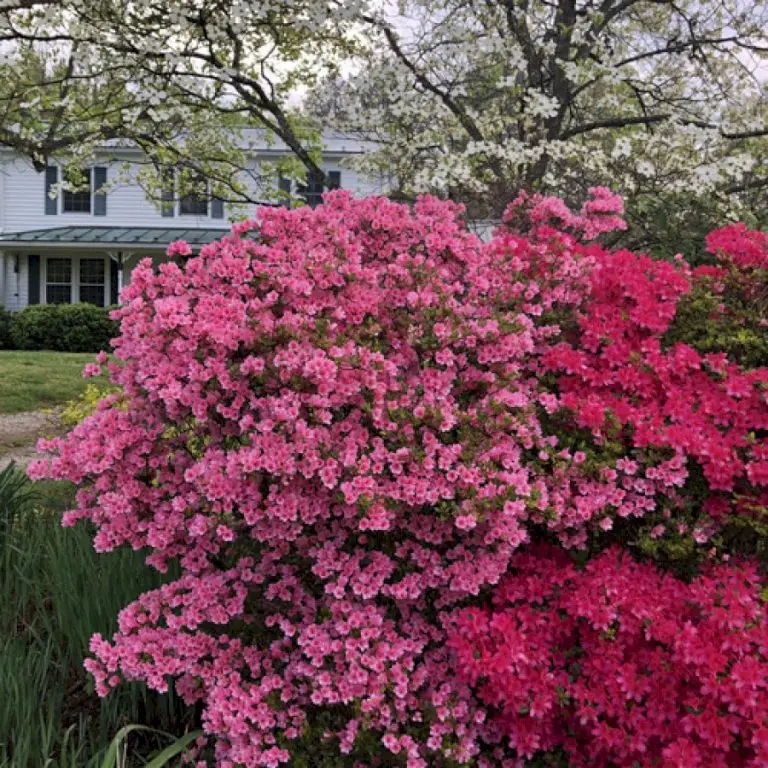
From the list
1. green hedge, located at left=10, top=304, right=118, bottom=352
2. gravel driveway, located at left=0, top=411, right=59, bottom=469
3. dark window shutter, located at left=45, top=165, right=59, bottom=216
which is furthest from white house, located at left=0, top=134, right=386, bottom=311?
gravel driveway, located at left=0, top=411, right=59, bottom=469

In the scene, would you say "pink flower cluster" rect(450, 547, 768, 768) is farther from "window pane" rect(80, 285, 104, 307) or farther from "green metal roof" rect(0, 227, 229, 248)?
"window pane" rect(80, 285, 104, 307)

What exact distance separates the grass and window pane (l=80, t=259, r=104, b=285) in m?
19.9

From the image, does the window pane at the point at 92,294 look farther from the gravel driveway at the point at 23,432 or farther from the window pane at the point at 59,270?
the gravel driveway at the point at 23,432

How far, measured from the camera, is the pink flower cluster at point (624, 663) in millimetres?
2086

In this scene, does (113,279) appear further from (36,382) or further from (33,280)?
(36,382)

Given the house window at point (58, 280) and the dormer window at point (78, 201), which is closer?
the dormer window at point (78, 201)

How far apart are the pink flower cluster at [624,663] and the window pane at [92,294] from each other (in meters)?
21.7

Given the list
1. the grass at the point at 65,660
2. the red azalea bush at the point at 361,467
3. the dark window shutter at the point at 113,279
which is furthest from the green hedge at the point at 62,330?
the red azalea bush at the point at 361,467

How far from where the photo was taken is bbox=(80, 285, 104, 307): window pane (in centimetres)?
2234

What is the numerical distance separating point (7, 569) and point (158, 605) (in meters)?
1.28

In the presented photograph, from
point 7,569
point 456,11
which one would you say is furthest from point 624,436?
point 456,11

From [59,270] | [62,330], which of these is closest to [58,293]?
[59,270]

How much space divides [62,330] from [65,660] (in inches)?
650

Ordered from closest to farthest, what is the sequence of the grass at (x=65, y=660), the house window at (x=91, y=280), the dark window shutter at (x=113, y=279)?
the grass at (x=65, y=660), the dark window shutter at (x=113, y=279), the house window at (x=91, y=280)
